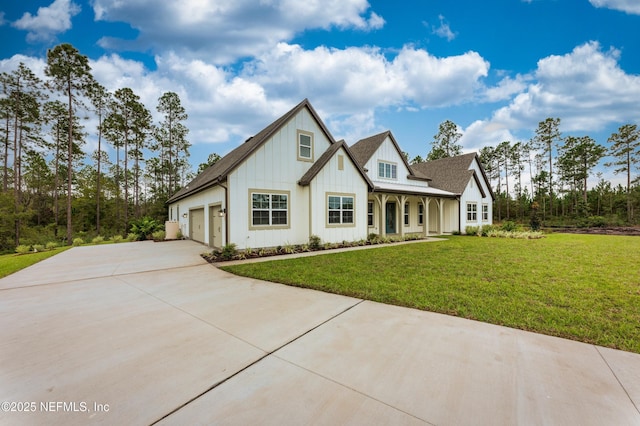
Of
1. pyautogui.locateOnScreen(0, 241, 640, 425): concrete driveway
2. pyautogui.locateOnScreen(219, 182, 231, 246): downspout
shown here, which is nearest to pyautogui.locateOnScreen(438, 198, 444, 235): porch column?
pyautogui.locateOnScreen(219, 182, 231, 246): downspout

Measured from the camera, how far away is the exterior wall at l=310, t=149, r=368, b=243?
12.0 meters

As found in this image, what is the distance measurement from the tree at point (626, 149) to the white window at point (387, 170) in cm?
2935

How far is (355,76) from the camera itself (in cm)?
1417

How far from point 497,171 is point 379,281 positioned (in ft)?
137

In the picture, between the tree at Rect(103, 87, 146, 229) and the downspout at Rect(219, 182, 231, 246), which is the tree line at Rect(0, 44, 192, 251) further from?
the downspout at Rect(219, 182, 231, 246)

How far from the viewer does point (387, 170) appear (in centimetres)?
1827

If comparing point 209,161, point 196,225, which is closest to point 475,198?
point 196,225

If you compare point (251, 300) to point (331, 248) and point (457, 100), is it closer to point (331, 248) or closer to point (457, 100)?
point (331, 248)

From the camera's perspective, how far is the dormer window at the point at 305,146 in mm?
12164

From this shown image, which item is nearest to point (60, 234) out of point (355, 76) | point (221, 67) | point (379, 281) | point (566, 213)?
point (221, 67)

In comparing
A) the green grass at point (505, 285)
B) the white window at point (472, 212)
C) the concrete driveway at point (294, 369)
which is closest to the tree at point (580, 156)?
the white window at point (472, 212)

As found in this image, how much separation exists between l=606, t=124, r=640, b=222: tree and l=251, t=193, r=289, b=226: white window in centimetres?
3840

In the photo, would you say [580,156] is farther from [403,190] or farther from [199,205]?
[199,205]

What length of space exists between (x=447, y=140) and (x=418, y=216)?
77.6ft
